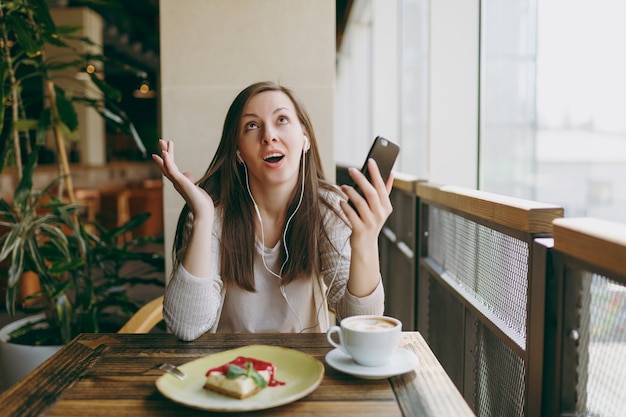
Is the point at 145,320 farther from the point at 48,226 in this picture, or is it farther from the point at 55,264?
the point at 48,226

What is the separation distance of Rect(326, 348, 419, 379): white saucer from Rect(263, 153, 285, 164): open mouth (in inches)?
22.9

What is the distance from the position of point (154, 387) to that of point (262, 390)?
0.18 metres

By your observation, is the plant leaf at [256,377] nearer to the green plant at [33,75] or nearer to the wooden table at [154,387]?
the wooden table at [154,387]

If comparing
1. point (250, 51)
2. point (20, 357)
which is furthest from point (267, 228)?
point (20, 357)

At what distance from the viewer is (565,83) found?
2.32 m

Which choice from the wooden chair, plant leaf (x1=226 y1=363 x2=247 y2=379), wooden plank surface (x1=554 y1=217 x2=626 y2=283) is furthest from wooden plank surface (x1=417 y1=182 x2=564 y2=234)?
the wooden chair

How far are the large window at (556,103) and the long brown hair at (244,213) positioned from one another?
35.7 inches

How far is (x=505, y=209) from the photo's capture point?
122cm

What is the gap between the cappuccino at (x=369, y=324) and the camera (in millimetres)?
1037

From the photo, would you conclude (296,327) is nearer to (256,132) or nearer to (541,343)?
(256,132)

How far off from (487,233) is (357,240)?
1.20 feet

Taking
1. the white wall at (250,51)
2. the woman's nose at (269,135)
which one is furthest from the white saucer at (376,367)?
the white wall at (250,51)

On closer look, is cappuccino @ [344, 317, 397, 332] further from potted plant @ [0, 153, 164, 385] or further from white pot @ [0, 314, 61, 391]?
white pot @ [0, 314, 61, 391]

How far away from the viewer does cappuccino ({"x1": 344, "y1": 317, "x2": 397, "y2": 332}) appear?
3.40ft
